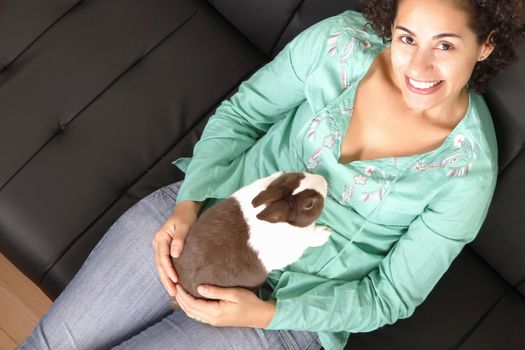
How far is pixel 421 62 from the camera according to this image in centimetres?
106

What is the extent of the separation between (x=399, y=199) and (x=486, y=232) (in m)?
0.43

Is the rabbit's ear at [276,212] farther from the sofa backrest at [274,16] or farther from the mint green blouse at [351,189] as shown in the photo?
the sofa backrest at [274,16]

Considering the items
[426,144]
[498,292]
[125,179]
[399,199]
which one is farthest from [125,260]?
[498,292]

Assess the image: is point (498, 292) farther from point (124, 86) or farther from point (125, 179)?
point (124, 86)

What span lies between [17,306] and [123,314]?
2.80ft

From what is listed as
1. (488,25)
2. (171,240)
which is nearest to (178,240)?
(171,240)

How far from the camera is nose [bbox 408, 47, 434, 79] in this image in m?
1.05

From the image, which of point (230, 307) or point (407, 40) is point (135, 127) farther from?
point (407, 40)

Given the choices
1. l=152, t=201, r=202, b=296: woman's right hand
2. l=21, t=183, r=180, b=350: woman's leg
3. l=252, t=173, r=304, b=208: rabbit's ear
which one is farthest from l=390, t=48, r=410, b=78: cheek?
l=21, t=183, r=180, b=350: woman's leg

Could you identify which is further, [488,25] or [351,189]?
[351,189]

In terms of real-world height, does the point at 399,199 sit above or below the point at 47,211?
below

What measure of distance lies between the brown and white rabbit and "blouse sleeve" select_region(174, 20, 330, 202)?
0.48 feet

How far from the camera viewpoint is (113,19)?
1.70m

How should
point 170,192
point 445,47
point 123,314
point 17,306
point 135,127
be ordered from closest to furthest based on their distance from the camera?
point 445,47 → point 123,314 → point 170,192 → point 135,127 → point 17,306
